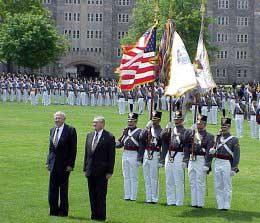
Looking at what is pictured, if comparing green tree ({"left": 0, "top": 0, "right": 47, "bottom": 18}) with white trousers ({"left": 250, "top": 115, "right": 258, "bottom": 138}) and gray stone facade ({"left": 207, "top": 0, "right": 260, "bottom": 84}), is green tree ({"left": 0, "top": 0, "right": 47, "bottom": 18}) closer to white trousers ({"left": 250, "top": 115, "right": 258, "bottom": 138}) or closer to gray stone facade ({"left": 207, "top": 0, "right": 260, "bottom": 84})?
gray stone facade ({"left": 207, "top": 0, "right": 260, "bottom": 84})

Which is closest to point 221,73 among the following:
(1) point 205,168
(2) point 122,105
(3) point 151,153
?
(2) point 122,105

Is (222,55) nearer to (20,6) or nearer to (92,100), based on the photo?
(20,6)

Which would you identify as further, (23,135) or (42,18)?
(42,18)

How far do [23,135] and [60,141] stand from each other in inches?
668

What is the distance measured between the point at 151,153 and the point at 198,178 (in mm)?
1244

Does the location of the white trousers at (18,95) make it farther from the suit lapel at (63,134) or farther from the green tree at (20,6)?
the suit lapel at (63,134)

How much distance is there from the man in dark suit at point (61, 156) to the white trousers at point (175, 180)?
105 inches

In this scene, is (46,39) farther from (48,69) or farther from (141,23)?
(48,69)

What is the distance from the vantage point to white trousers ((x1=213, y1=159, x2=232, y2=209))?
650 inches

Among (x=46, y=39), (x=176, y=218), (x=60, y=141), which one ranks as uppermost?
(x=46, y=39)

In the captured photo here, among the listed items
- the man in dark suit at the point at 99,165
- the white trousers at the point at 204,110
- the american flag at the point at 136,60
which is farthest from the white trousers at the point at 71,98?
the man in dark suit at the point at 99,165

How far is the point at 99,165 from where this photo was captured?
49.3 ft

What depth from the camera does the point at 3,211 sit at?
52.4 feet

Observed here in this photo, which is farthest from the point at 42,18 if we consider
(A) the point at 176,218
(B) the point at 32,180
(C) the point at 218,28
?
(A) the point at 176,218
